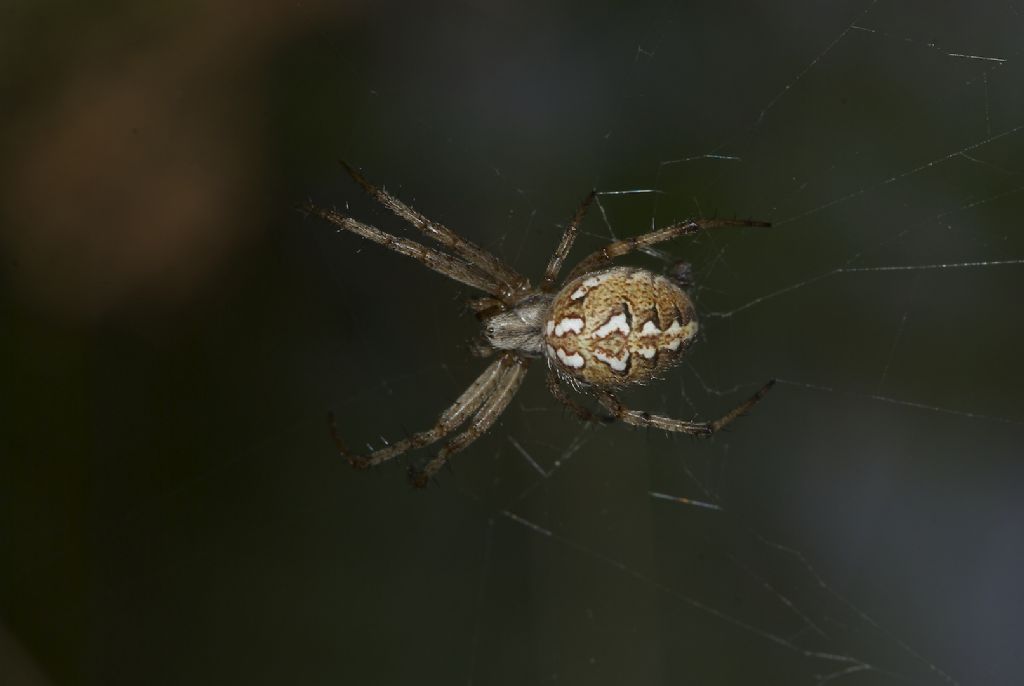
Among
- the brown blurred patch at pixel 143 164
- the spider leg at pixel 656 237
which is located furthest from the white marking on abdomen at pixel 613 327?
the brown blurred patch at pixel 143 164

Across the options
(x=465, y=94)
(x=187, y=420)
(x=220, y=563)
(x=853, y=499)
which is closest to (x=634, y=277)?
(x=465, y=94)

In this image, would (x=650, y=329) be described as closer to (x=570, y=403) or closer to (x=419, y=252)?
(x=570, y=403)

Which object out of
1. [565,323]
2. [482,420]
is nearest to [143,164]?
[482,420]

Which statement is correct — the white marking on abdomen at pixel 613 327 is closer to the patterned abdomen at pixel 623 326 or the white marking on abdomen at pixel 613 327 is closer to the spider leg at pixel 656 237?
the patterned abdomen at pixel 623 326

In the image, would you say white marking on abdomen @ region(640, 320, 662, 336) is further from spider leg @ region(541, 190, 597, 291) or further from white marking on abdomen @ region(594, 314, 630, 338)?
spider leg @ region(541, 190, 597, 291)

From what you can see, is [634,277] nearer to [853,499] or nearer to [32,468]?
[853,499]
